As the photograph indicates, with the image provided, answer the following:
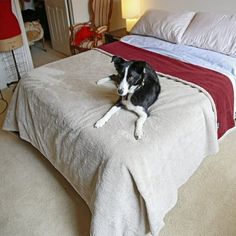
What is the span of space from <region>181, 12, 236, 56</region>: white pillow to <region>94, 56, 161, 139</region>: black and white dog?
0.91 meters

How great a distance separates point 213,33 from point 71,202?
6.12 feet

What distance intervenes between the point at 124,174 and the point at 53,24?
144 inches

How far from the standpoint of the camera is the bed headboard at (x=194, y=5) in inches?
94.2

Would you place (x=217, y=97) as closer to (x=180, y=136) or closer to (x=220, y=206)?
(x=180, y=136)

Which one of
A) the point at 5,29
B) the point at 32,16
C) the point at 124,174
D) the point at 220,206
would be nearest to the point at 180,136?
the point at 124,174

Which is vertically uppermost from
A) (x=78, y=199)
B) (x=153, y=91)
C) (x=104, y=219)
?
(x=153, y=91)

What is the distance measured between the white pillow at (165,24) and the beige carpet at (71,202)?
119 centimetres

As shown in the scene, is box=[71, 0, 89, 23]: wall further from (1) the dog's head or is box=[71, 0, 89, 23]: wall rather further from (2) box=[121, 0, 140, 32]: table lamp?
(1) the dog's head

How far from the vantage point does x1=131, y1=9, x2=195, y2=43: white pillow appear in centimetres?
249

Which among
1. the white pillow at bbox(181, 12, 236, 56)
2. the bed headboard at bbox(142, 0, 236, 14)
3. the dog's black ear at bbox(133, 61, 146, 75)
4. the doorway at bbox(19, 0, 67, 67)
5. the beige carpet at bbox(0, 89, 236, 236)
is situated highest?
the bed headboard at bbox(142, 0, 236, 14)

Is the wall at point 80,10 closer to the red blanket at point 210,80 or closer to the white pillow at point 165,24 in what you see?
the white pillow at point 165,24

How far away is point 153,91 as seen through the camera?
1594mm

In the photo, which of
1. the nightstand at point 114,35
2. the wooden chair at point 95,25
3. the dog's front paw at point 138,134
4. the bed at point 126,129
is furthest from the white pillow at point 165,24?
the dog's front paw at point 138,134

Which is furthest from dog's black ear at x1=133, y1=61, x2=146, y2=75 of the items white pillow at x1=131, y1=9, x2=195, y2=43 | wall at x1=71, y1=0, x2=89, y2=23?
wall at x1=71, y1=0, x2=89, y2=23
